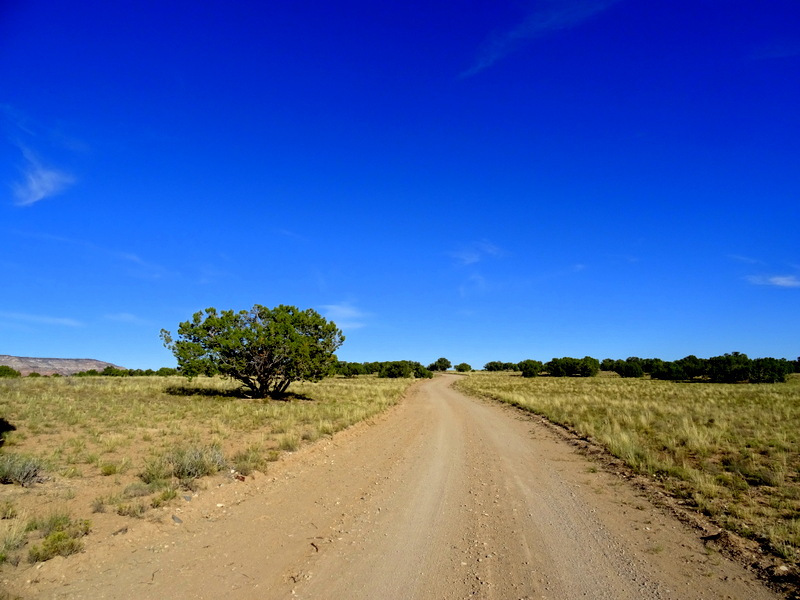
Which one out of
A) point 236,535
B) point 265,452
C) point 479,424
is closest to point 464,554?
point 236,535

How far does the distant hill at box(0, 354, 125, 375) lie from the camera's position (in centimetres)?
7512

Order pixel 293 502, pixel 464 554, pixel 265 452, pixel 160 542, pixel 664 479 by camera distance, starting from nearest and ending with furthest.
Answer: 1. pixel 464 554
2. pixel 160 542
3. pixel 293 502
4. pixel 664 479
5. pixel 265 452

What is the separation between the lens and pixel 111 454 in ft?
38.5

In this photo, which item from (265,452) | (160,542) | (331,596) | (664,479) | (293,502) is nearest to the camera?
(331,596)

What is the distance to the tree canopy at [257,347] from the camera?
2888cm

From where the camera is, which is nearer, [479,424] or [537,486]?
[537,486]

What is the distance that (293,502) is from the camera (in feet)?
27.2

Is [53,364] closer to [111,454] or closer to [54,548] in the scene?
[111,454]

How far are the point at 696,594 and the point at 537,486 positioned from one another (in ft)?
14.9

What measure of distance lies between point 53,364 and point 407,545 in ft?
347

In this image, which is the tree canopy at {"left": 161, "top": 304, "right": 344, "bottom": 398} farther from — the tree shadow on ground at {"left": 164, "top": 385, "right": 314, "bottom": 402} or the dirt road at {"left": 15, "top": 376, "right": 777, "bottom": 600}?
the dirt road at {"left": 15, "top": 376, "right": 777, "bottom": 600}

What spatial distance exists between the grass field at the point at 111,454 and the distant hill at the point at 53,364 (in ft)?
220

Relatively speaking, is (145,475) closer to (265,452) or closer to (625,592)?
(265,452)

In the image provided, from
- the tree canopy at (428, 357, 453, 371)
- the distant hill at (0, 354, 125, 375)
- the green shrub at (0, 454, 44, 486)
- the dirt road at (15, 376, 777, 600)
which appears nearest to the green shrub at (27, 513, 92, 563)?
the dirt road at (15, 376, 777, 600)
